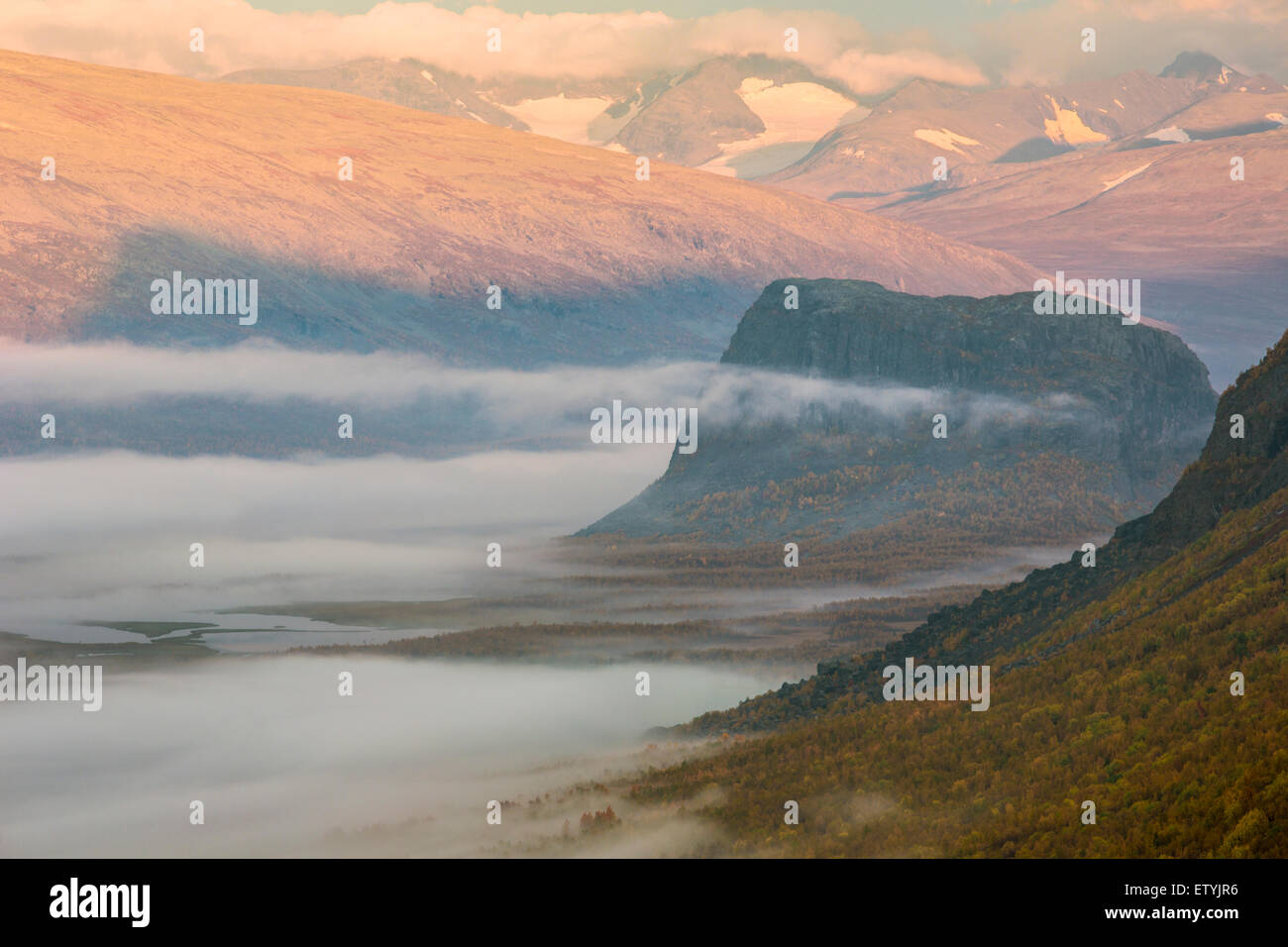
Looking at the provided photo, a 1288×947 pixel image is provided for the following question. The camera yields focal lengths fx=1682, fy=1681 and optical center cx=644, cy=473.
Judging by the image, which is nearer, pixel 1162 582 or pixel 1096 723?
pixel 1096 723

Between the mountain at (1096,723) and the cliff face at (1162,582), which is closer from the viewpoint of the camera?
the mountain at (1096,723)

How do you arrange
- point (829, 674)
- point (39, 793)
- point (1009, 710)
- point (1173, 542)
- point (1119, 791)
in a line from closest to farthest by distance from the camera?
point (1119, 791) → point (1009, 710) → point (1173, 542) → point (829, 674) → point (39, 793)

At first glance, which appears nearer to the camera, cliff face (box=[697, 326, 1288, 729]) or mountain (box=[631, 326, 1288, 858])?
mountain (box=[631, 326, 1288, 858])

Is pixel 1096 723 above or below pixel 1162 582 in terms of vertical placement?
below

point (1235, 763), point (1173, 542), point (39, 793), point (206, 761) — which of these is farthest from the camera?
point (206, 761)

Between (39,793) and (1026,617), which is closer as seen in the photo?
(1026,617)

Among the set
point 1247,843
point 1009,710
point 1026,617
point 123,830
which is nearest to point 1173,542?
point 1026,617
